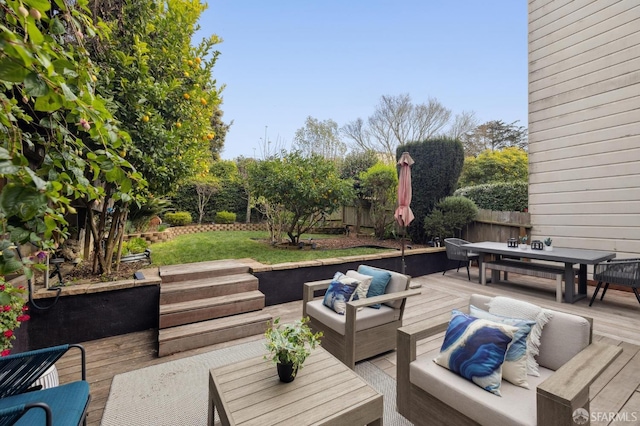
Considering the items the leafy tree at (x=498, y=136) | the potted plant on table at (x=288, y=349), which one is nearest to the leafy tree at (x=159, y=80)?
the potted plant on table at (x=288, y=349)

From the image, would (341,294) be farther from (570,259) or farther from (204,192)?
(204,192)

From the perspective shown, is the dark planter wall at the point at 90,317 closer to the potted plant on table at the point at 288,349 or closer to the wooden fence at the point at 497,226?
the potted plant on table at the point at 288,349

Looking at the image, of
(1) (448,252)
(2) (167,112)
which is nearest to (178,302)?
(2) (167,112)

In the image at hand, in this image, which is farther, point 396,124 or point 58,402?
point 396,124

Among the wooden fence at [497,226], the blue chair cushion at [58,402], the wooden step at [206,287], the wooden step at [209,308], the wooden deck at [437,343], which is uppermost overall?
the wooden fence at [497,226]

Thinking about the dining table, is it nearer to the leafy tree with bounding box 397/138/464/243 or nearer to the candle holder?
the candle holder

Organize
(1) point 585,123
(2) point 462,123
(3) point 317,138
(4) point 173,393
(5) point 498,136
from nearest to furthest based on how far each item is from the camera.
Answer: (4) point 173,393 → (1) point 585,123 → (3) point 317,138 → (2) point 462,123 → (5) point 498,136

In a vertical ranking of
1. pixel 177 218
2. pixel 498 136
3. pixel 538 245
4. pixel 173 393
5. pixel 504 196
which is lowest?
pixel 173 393

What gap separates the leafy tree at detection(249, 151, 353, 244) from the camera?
583 centimetres

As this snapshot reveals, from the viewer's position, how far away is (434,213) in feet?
22.0

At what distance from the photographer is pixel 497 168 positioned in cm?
1288

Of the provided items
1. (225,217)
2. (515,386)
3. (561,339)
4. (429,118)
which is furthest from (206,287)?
(429,118)

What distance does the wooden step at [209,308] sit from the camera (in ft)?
10.3

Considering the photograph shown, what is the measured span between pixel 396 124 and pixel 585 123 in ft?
35.2
